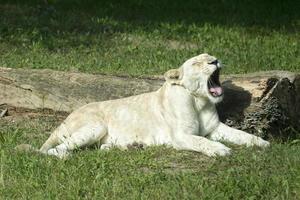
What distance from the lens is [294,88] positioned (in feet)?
34.2

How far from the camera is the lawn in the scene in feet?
24.0

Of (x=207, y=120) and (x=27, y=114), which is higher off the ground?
(x=207, y=120)

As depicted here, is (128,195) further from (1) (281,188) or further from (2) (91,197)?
(1) (281,188)

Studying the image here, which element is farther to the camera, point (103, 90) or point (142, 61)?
point (142, 61)

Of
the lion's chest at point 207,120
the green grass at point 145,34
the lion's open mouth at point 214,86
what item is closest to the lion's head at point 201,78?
the lion's open mouth at point 214,86

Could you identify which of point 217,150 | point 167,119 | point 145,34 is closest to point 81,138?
point 167,119

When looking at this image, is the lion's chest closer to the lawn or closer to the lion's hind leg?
the lawn

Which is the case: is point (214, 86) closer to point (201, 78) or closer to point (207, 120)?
point (201, 78)

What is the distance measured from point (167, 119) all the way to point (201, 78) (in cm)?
62

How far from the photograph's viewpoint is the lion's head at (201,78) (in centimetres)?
897

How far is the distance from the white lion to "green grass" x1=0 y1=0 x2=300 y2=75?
148 inches

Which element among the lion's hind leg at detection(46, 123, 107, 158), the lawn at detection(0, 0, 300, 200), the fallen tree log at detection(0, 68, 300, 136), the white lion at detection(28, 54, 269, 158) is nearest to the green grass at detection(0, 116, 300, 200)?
the lawn at detection(0, 0, 300, 200)

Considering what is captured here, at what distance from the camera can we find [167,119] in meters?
9.12

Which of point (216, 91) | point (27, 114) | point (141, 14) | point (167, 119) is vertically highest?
point (216, 91)
